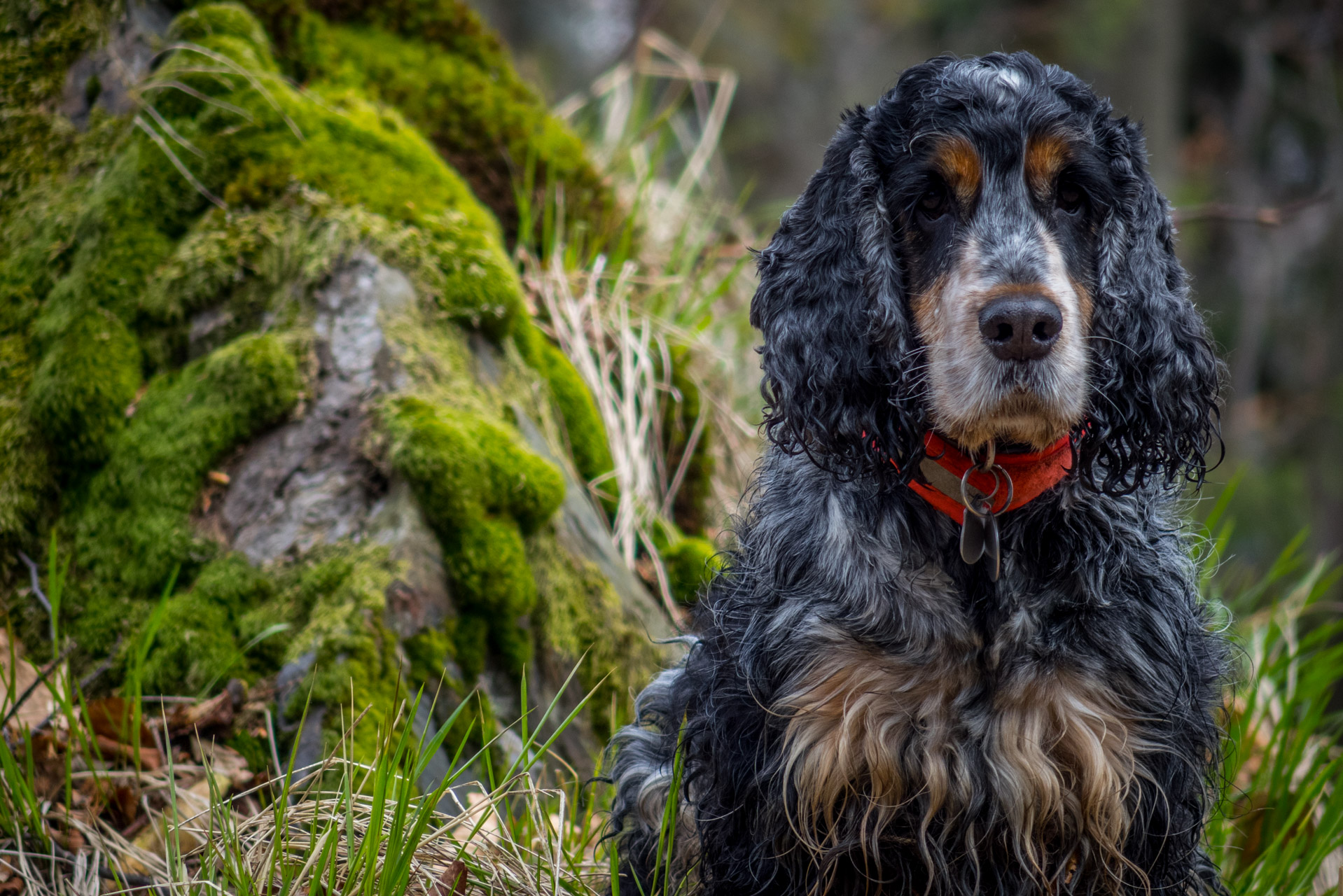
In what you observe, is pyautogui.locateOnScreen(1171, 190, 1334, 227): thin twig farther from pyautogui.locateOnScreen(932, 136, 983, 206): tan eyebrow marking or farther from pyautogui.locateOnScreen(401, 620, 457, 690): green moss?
pyautogui.locateOnScreen(401, 620, 457, 690): green moss

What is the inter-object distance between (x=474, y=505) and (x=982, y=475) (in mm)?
1558

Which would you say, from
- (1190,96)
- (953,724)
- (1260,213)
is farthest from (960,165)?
(1190,96)

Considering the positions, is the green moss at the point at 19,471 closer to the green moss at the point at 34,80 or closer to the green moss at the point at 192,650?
the green moss at the point at 192,650

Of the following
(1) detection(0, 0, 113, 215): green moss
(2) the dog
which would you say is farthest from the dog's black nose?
(1) detection(0, 0, 113, 215): green moss

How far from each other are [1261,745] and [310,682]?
3.74 m

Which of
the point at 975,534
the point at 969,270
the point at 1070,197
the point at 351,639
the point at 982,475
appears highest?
the point at 1070,197

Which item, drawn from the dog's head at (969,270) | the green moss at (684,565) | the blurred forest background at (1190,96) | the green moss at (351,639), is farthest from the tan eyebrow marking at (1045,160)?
the blurred forest background at (1190,96)

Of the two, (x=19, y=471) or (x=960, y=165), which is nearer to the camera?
(x=960, y=165)

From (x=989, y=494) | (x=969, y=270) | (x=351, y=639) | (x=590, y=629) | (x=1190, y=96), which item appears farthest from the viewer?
(x=1190, y=96)


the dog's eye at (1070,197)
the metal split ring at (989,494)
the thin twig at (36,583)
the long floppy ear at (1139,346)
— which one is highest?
the dog's eye at (1070,197)

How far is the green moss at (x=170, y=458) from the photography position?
321 cm

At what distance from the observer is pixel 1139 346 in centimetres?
232

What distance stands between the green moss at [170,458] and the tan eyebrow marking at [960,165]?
6.76 feet

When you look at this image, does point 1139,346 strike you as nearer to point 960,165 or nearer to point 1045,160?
point 1045,160
